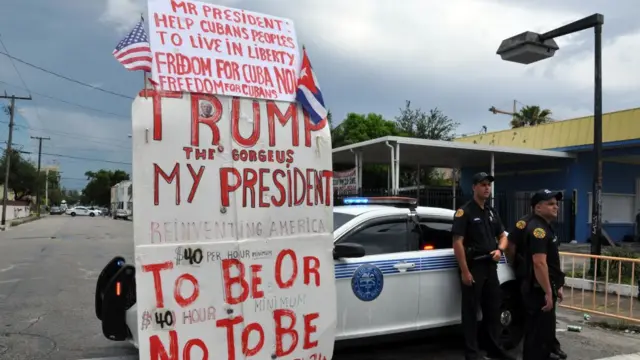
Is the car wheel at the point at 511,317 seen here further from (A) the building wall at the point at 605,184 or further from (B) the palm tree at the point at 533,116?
(B) the palm tree at the point at 533,116

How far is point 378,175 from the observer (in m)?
28.1

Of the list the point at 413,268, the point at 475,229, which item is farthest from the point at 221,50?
the point at 475,229

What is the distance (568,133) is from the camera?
1900 cm

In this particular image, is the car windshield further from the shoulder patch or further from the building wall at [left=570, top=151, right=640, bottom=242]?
the building wall at [left=570, top=151, right=640, bottom=242]

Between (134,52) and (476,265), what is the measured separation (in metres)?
3.67

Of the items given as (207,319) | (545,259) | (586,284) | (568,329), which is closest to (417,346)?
(545,259)

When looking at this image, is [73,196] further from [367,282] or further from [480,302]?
[480,302]

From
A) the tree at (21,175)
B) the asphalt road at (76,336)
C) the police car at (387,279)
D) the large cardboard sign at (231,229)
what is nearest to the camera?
the large cardboard sign at (231,229)

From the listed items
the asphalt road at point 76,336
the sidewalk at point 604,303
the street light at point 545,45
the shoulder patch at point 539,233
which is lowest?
the sidewalk at point 604,303

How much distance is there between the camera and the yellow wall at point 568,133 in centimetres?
1680

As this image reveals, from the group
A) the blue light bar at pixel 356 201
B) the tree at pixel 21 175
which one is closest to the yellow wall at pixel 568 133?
the blue light bar at pixel 356 201

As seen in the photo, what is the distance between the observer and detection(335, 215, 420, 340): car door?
4.79 m

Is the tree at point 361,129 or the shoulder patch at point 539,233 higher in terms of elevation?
the tree at point 361,129

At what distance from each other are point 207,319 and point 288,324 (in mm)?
622
